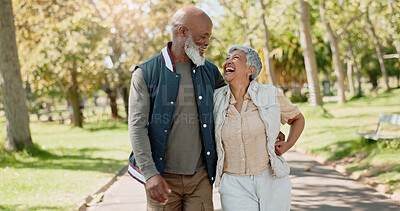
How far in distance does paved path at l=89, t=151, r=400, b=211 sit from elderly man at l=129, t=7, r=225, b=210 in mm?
3180

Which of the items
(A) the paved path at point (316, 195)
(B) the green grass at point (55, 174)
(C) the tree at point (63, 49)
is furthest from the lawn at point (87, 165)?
(C) the tree at point (63, 49)

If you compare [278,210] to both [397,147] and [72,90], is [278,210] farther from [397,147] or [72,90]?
[72,90]

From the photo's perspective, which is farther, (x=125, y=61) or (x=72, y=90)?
(x=125, y=61)

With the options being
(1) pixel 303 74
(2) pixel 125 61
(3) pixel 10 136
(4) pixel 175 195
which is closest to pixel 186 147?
(4) pixel 175 195

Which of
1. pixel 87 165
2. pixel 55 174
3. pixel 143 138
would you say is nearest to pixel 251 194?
pixel 143 138

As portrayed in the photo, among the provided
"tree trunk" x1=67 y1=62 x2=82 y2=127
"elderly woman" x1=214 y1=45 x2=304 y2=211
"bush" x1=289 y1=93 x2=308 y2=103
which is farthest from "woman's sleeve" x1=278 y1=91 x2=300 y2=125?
"bush" x1=289 y1=93 x2=308 y2=103

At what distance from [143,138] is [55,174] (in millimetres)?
6646

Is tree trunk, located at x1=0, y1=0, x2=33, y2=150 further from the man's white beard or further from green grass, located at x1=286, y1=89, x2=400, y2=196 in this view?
the man's white beard

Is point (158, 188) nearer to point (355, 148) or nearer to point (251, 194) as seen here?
point (251, 194)

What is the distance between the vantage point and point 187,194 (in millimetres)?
3162

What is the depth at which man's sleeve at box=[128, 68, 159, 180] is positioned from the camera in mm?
2881

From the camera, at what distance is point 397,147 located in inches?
341

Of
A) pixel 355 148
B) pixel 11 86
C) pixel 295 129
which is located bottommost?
pixel 355 148

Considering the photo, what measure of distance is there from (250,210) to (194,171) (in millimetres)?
536
